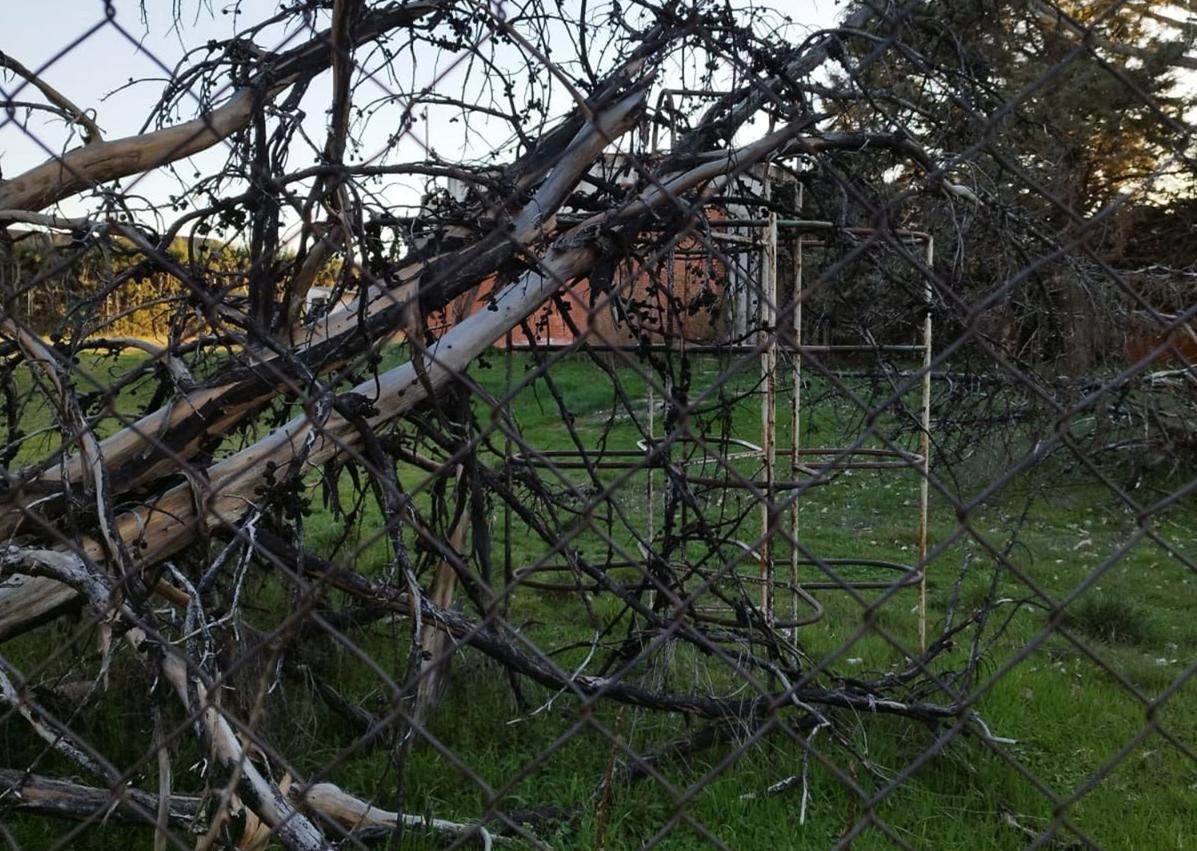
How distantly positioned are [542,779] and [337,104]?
6.72ft

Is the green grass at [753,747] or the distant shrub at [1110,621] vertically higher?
the green grass at [753,747]

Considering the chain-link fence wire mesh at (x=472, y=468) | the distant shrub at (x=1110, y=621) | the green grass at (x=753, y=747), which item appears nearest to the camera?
the chain-link fence wire mesh at (x=472, y=468)

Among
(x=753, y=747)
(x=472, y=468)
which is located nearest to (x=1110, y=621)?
(x=753, y=747)

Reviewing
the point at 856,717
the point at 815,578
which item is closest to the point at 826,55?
the point at 856,717

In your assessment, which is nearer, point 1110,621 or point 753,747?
point 753,747

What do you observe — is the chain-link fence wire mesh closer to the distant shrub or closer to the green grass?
the green grass

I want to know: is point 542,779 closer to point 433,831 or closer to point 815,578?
point 433,831

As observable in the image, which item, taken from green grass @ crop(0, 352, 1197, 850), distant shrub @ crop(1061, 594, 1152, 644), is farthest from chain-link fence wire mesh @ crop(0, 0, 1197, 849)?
distant shrub @ crop(1061, 594, 1152, 644)

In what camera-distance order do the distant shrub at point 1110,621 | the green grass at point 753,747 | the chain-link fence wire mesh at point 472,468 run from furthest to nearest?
the distant shrub at point 1110,621
the green grass at point 753,747
the chain-link fence wire mesh at point 472,468

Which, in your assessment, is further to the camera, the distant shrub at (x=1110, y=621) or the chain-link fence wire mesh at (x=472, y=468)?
the distant shrub at (x=1110, y=621)

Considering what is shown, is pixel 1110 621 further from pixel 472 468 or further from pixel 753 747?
pixel 472 468

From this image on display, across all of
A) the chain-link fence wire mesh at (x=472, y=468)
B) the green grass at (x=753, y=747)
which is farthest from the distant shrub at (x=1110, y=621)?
the chain-link fence wire mesh at (x=472, y=468)

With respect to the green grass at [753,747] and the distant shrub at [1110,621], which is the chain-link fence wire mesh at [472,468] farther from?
the distant shrub at [1110,621]

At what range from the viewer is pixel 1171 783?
3.30m
